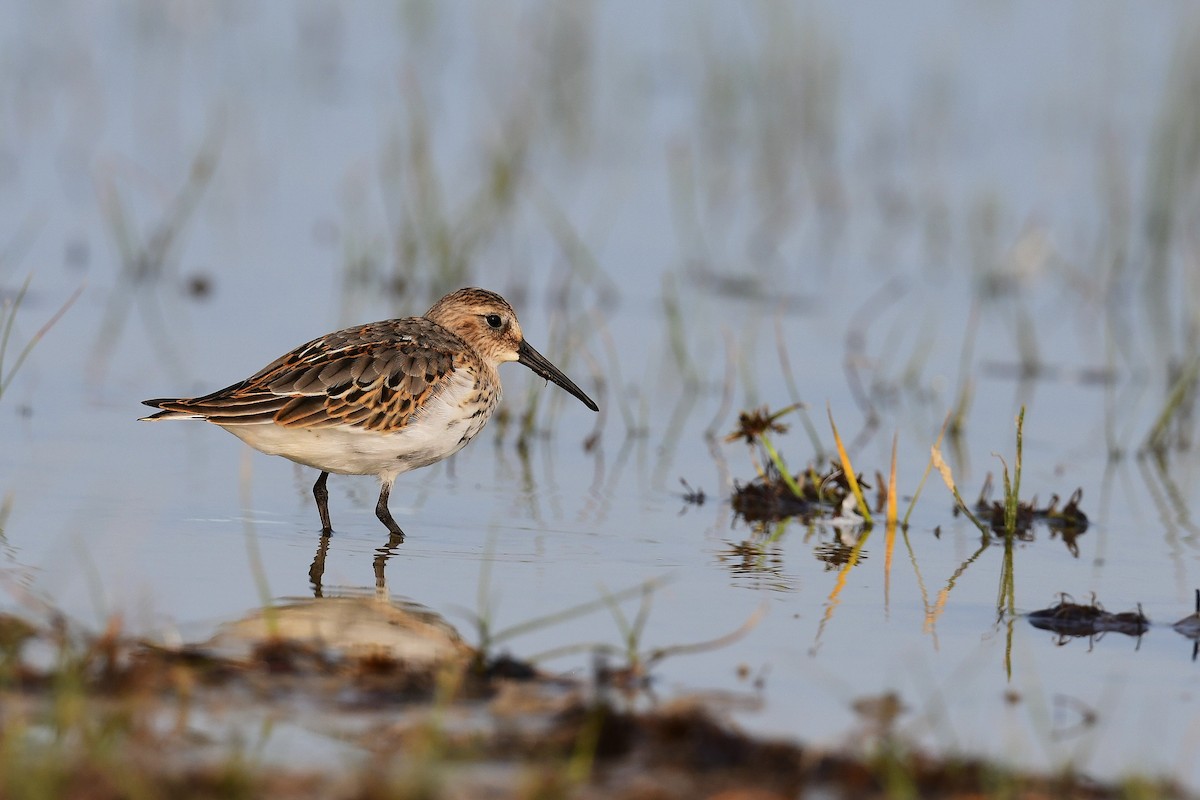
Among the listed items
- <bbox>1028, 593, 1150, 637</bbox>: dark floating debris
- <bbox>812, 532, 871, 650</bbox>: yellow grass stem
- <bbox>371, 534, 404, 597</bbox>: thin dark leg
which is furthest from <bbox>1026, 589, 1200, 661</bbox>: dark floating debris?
<bbox>371, 534, 404, 597</bbox>: thin dark leg

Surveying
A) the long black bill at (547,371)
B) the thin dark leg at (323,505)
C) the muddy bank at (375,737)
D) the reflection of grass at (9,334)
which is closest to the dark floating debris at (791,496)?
the long black bill at (547,371)

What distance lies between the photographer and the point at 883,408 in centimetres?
1121

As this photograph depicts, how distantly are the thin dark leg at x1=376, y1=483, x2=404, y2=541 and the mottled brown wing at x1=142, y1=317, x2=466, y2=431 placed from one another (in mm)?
346

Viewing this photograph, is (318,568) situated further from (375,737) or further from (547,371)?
(547,371)

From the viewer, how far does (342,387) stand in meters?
7.93

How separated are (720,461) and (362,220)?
5.59m

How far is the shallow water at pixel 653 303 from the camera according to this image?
21.5ft

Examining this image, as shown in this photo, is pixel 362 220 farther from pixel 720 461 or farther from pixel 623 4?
pixel 623 4

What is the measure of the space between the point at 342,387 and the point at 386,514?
0.62m

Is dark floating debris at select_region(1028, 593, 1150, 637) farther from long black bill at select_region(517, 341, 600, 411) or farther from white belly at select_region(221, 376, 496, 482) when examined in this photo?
long black bill at select_region(517, 341, 600, 411)

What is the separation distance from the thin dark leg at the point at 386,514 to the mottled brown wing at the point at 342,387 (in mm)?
346

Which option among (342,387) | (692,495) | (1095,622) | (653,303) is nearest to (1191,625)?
(1095,622)

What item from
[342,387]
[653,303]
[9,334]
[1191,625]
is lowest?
[1191,625]

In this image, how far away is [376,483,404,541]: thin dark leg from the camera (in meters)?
7.89
